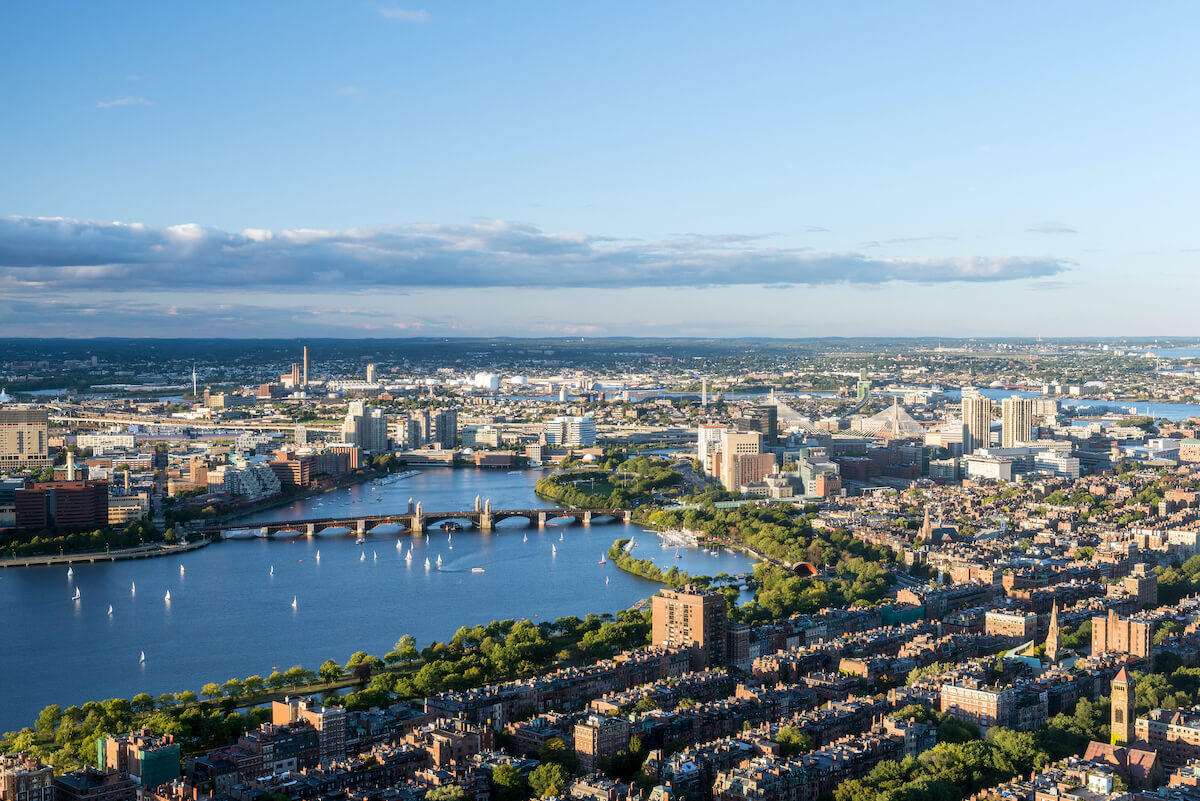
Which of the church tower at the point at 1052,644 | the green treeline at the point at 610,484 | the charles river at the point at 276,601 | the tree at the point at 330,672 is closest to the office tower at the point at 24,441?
the charles river at the point at 276,601

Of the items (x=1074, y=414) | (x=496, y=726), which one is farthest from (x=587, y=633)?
(x=1074, y=414)

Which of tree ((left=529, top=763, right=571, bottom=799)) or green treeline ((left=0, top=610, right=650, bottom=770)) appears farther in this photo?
green treeline ((left=0, top=610, right=650, bottom=770))

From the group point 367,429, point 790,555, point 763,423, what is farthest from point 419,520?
point 367,429

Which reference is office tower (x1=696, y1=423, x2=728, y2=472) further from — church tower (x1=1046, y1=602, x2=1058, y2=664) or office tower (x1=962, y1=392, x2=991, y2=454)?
church tower (x1=1046, y1=602, x2=1058, y2=664)

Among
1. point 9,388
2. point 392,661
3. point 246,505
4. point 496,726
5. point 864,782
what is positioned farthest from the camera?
point 9,388

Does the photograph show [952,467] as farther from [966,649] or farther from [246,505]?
[966,649]

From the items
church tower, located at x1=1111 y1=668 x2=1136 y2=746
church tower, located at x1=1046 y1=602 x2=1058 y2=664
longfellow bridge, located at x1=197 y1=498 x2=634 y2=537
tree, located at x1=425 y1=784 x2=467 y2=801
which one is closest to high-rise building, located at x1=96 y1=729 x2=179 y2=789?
tree, located at x1=425 y1=784 x2=467 y2=801

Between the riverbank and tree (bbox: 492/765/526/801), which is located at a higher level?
tree (bbox: 492/765/526/801)
